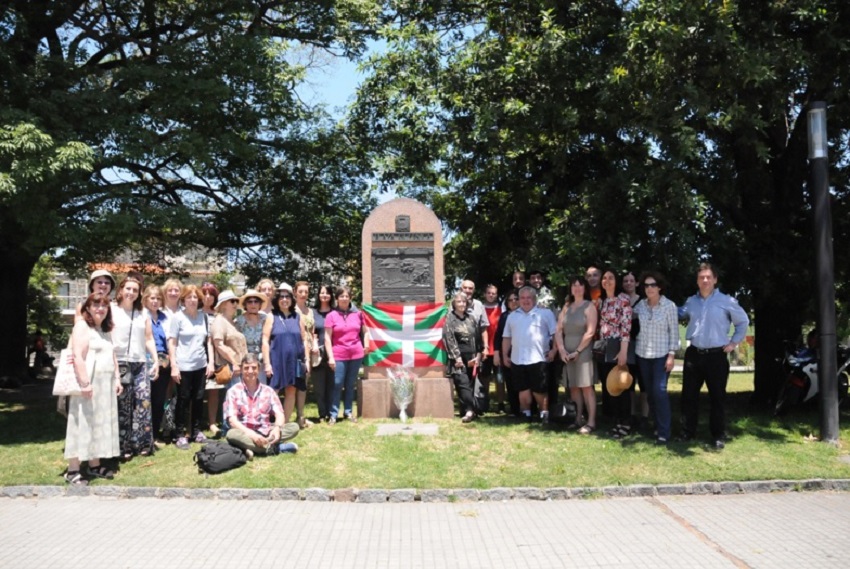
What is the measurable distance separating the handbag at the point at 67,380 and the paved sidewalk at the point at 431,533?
3.35 feet

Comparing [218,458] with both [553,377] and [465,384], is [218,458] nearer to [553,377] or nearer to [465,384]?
[465,384]

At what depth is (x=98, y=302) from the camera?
776 cm

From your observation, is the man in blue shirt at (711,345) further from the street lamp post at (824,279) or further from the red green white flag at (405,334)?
the red green white flag at (405,334)

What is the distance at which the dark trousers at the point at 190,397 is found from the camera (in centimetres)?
909

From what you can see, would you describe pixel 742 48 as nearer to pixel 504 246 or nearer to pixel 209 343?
pixel 504 246

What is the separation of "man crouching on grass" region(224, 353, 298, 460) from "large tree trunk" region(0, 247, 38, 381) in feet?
39.3

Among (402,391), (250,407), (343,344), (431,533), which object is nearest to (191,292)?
(250,407)

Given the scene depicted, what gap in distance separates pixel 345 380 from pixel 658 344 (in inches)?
171

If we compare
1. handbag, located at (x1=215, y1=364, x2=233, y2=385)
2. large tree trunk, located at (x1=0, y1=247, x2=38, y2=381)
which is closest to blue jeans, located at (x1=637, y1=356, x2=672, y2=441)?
handbag, located at (x1=215, y1=364, x2=233, y2=385)

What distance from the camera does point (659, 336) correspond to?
8711mm

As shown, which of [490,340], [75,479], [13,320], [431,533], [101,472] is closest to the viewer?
[431,533]

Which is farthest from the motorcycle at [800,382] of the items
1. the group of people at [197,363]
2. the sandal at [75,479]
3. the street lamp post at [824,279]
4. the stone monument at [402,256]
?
the sandal at [75,479]

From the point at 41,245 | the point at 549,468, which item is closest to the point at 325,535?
the point at 549,468

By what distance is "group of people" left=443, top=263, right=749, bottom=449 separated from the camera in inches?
342
